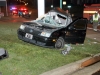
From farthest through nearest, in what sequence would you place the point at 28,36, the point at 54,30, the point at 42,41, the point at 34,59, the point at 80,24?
the point at 80,24 < the point at 28,36 < the point at 54,30 < the point at 42,41 < the point at 34,59

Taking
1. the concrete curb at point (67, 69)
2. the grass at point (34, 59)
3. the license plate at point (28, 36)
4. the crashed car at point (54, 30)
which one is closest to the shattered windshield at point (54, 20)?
the crashed car at point (54, 30)

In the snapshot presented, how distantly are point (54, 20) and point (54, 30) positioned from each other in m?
1.18

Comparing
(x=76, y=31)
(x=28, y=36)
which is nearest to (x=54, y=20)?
(x=76, y=31)

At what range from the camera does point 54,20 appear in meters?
8.63

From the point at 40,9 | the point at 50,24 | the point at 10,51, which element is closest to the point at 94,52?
the point at 50,24

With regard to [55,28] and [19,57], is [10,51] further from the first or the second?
[55,28]

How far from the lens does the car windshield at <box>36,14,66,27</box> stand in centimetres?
845

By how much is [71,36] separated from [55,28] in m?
0.94

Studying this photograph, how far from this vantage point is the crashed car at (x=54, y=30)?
7473 millimetres

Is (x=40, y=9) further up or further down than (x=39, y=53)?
further up

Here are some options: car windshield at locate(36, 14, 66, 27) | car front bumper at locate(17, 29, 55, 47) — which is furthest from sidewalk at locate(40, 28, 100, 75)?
car windshield at locate(36, 14, 66, 27)

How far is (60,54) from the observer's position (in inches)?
281

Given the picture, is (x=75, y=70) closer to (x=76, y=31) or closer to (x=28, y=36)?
(x=28, y=36)

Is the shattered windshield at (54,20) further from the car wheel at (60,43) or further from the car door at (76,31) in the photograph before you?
the car wheel at (60,43)
